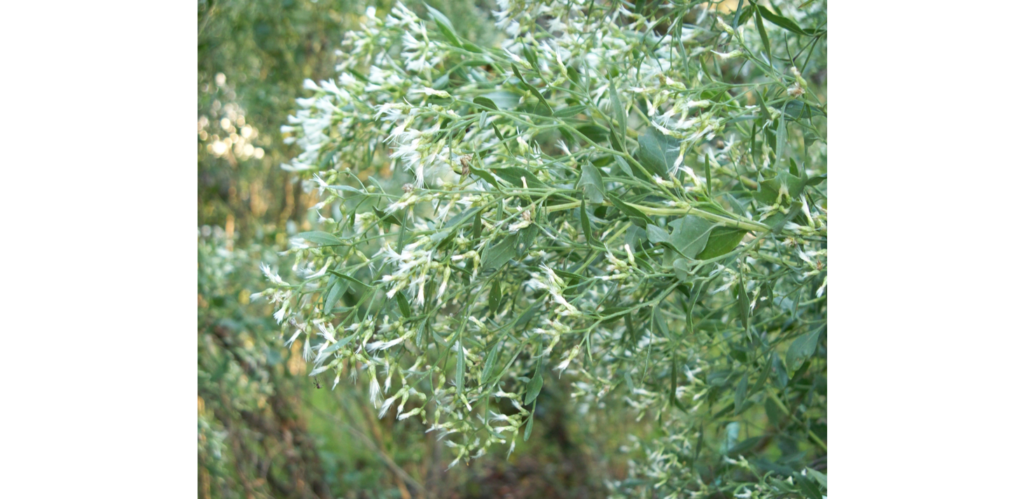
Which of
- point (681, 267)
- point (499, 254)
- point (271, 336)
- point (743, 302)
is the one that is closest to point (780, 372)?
point (743, 302)

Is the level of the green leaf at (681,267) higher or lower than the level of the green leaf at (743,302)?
higher

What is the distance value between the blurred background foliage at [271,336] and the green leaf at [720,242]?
1.31m

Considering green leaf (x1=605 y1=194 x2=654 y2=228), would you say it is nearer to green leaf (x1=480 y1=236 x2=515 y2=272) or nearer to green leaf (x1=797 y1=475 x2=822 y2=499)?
green leaf (x1=480 y1=236 x2=515 y2=272)

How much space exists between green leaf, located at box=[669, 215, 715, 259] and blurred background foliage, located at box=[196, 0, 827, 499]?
1.30 m

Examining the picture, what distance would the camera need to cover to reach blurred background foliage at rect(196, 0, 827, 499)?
7.97ft

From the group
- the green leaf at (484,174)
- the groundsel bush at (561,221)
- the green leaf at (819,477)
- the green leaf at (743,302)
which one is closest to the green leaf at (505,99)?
the groundsel bush at (561,221)

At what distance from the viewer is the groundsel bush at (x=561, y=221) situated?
0.83m

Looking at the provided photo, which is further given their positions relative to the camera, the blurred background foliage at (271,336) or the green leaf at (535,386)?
the blurred background foliage at (271,336)

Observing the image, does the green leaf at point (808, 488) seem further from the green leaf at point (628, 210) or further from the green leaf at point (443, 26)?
the green leaf at point (443, 26)
